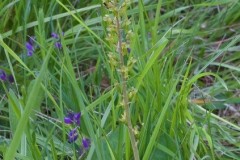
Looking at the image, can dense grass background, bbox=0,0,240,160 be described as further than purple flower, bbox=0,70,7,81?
No

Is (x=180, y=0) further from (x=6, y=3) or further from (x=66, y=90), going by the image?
(x=66, y=90)

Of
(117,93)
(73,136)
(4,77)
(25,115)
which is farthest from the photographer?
(4,77)

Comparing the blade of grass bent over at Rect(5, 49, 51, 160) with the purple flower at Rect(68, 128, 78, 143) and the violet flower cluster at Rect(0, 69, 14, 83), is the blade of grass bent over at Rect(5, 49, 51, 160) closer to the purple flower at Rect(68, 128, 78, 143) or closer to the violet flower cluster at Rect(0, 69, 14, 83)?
the purple flower at Rect(68, 128, 78, 143)

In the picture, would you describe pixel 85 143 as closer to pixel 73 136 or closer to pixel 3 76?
pixel 73 136

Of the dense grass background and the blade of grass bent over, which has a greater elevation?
the blade of grass bent over

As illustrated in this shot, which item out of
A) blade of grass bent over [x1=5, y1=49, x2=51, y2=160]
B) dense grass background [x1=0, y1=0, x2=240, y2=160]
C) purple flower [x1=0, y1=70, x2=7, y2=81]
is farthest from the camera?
purple flower [x1=0, y1=70, x2=7, y2=81]

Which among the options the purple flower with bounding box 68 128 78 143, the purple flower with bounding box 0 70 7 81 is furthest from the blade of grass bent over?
the purple flower with bounding box 0 70 7 81

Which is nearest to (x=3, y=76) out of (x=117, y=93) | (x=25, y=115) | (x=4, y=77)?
(x=4, y=77)

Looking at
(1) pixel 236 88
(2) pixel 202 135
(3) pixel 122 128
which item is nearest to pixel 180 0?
(1) pixel 236 88

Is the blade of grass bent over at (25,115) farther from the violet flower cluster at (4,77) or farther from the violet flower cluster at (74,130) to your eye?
the violet flower cluster at (4,77)
